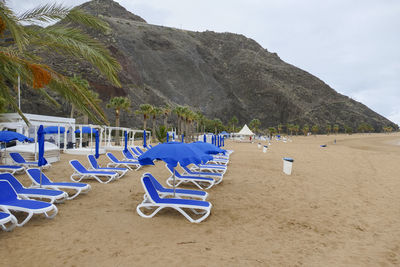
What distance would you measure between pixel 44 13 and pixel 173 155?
3.81 m

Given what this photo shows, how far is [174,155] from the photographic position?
17.5ft

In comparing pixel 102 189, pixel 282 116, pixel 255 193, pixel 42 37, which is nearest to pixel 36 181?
pixel 102 189

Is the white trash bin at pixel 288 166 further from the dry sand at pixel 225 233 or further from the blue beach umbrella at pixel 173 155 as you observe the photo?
the blue beach umbrella at pixel 173 155

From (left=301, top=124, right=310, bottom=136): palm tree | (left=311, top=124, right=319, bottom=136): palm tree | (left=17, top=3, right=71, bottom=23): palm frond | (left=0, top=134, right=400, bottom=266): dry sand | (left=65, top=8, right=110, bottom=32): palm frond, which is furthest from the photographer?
(left=311, top=124, right=319, bottom=136): palm tree

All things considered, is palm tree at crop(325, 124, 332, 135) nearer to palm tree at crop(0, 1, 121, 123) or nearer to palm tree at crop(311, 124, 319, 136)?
palm tree at crop(311, 124, 319, 136)

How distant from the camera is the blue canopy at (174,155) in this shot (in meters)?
5.27

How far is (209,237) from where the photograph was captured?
4.50 meters

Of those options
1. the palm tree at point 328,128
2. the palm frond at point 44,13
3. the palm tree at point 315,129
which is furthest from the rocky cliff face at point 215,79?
the palm frond at point 44,13

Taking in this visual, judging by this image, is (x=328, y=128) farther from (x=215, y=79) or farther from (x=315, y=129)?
(x=215, y=79)

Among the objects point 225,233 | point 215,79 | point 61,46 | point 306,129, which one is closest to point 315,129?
point 306,129

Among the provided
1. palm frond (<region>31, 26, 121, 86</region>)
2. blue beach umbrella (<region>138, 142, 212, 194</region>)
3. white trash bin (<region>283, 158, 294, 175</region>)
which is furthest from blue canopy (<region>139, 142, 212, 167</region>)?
white trash bin (<region>283, 158, 294, 175</region>)

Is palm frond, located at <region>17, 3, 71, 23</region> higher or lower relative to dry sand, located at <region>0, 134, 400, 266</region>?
higher

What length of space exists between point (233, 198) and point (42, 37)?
5797 mm

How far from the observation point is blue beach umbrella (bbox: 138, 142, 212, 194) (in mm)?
5266
